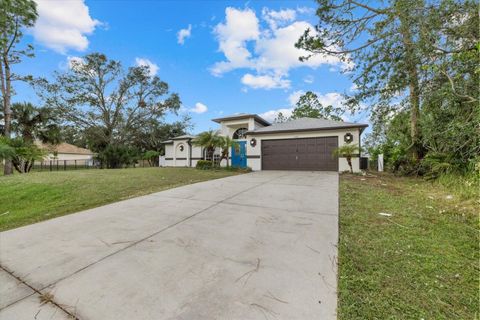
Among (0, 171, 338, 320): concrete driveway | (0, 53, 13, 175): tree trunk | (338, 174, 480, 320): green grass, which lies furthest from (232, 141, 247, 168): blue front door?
(0, 53, 13, 175): tree trunk

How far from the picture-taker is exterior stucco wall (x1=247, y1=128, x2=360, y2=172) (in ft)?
37.4

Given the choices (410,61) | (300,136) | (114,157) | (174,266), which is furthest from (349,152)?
(114,157)

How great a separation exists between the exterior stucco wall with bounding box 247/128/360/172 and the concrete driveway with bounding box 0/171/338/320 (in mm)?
8693

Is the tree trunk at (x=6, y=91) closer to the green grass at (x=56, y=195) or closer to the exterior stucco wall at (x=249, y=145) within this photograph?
the green grass at (x=56, y=195)

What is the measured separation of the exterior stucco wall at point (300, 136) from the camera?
11414mm

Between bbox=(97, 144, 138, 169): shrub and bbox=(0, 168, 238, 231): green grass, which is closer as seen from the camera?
bbox=(0, 168, 238, 231): green grass

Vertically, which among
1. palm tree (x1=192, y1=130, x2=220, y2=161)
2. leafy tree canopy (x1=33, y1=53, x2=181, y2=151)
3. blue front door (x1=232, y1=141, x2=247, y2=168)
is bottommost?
blue front door (x1=232, y1=141, x2=247, y2=168)

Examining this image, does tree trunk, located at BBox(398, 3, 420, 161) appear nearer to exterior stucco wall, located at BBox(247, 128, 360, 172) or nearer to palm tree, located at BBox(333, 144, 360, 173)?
palm tree, located at BBox(333, 144, 360, 173)

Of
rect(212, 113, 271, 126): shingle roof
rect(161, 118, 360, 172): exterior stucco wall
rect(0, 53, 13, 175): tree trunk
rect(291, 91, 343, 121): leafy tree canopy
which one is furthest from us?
rect(291, 91, 343, 121): leafy tree canopy

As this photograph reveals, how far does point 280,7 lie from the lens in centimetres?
823

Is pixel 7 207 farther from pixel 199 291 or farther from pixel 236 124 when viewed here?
pixel 236 124

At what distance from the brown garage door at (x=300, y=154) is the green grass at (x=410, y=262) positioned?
7.89 meters

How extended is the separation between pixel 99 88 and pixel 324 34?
22728 mm

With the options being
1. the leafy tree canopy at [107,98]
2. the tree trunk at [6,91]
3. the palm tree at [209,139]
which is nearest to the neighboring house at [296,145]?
the palm tree at [209,139]
